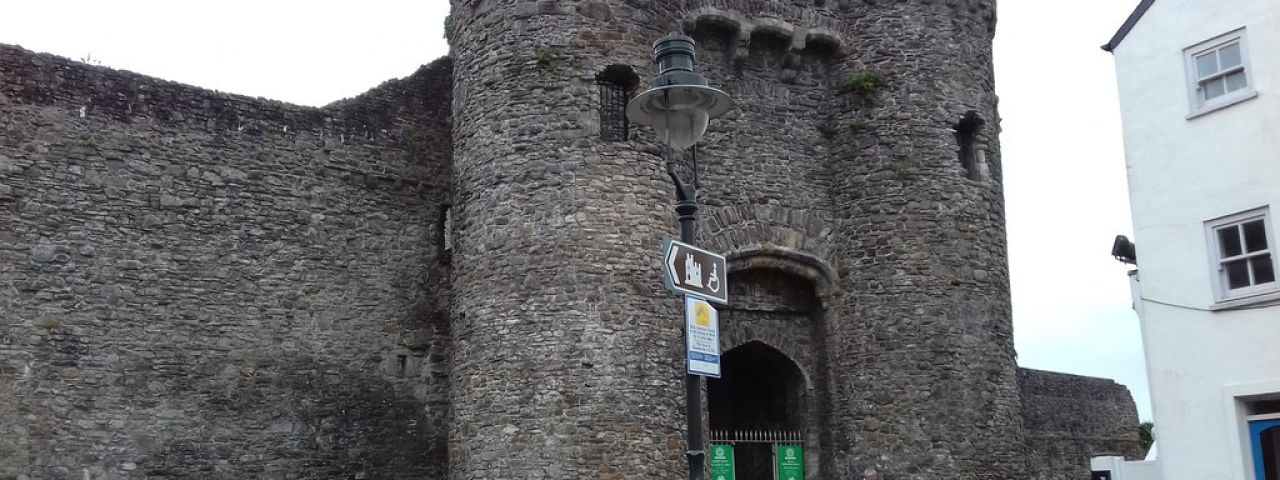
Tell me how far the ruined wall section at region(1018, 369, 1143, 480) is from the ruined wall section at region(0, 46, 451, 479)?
12.7m

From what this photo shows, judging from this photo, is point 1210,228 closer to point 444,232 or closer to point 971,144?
point 971,144

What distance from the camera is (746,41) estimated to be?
17688 millimetres

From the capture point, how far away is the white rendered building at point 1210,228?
13.8 m

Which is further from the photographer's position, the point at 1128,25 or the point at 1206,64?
the point at 1128,25

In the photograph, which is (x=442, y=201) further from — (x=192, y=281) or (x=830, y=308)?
(x=830, y=308)

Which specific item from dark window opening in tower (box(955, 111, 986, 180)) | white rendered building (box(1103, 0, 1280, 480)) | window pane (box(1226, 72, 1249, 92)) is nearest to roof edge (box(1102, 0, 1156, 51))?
white rendered building (box(1103, 0, 1280, 480))

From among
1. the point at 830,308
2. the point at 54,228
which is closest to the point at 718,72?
the point at 830,308

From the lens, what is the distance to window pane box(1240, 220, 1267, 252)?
13961mm

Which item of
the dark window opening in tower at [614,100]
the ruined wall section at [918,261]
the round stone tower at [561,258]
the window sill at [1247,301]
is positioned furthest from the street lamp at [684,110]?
the ruined wall section at [918,261]

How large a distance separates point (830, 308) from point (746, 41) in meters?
3.90

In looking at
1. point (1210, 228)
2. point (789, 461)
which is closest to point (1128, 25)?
point (1210, 228)

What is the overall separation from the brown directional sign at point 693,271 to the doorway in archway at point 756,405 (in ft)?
25.2

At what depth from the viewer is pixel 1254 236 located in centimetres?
1405

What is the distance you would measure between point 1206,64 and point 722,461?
7.70 metres
